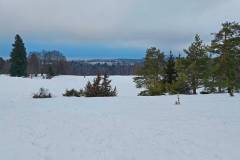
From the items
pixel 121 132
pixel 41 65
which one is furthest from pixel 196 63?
pixel 41 65

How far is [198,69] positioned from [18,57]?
39.4 m

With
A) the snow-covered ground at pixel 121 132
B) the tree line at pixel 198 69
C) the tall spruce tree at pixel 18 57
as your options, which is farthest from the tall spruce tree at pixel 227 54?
the tall spruce tree at pixel 18 57

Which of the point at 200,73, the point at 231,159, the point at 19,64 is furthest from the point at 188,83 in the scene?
the point at 19,64

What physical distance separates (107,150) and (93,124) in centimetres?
495

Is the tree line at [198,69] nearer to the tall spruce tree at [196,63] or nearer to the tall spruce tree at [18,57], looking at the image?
the tall spruce tree at [196,63]

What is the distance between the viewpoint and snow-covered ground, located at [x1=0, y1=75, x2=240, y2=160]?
1039cm

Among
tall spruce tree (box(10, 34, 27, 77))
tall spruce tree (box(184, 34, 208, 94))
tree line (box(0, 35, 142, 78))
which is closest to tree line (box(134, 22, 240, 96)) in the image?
tall spruce tree (box(184, 34, 208, 94))

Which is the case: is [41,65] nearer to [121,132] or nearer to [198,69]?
[198,69]

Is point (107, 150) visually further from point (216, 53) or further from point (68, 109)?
point (216, 53)

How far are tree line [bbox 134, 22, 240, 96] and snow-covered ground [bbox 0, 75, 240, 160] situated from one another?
8.40 meters

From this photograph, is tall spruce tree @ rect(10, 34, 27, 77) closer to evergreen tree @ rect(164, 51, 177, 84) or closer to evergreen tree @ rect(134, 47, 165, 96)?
evergreen tree @ rect(134, 47, 165, 96)

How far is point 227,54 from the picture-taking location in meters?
30.9

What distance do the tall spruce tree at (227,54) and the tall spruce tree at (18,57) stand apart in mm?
42627

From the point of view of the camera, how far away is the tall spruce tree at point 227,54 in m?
30.4
